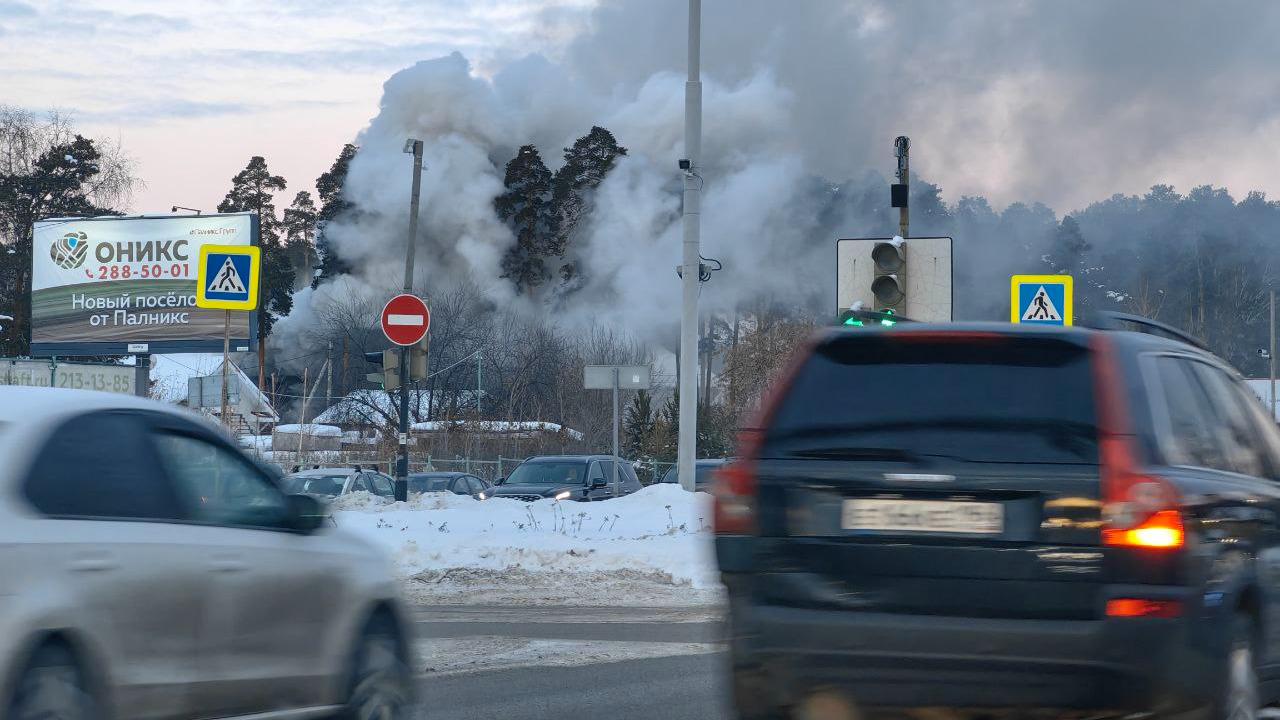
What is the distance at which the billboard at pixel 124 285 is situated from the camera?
43.2 metres

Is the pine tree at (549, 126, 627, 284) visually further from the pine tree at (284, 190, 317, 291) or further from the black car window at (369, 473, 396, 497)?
the black car window at (369, 473, 396, 497)

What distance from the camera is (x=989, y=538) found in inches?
227

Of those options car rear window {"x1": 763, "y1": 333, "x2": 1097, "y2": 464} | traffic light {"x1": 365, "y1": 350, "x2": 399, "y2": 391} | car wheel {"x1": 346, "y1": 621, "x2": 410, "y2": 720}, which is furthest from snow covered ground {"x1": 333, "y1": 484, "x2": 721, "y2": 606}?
car rear window {"x1": 763, "y1": 333, "x2": 1097, "y2": 464}

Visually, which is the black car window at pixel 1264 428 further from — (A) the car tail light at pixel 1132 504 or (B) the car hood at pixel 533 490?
(B) the car hood at pixel 533 490

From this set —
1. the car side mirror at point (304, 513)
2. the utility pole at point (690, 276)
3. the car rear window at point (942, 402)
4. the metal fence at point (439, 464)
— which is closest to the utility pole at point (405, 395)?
the utility pole at point (690, 276)

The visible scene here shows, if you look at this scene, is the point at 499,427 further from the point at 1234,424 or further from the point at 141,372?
the point at 1234,424

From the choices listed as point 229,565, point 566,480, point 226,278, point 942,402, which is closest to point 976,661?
point 942,402

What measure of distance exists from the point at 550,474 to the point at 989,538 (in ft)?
82.8

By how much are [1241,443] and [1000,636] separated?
1.76 metres

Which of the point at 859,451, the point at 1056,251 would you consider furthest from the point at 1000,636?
the point at 1056,251

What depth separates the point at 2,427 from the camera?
573 cm

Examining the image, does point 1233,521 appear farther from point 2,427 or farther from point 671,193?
point 671,193

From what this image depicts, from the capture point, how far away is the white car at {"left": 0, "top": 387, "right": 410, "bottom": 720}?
5.47 meters

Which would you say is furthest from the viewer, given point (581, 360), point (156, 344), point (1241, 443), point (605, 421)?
point (581, 360)
